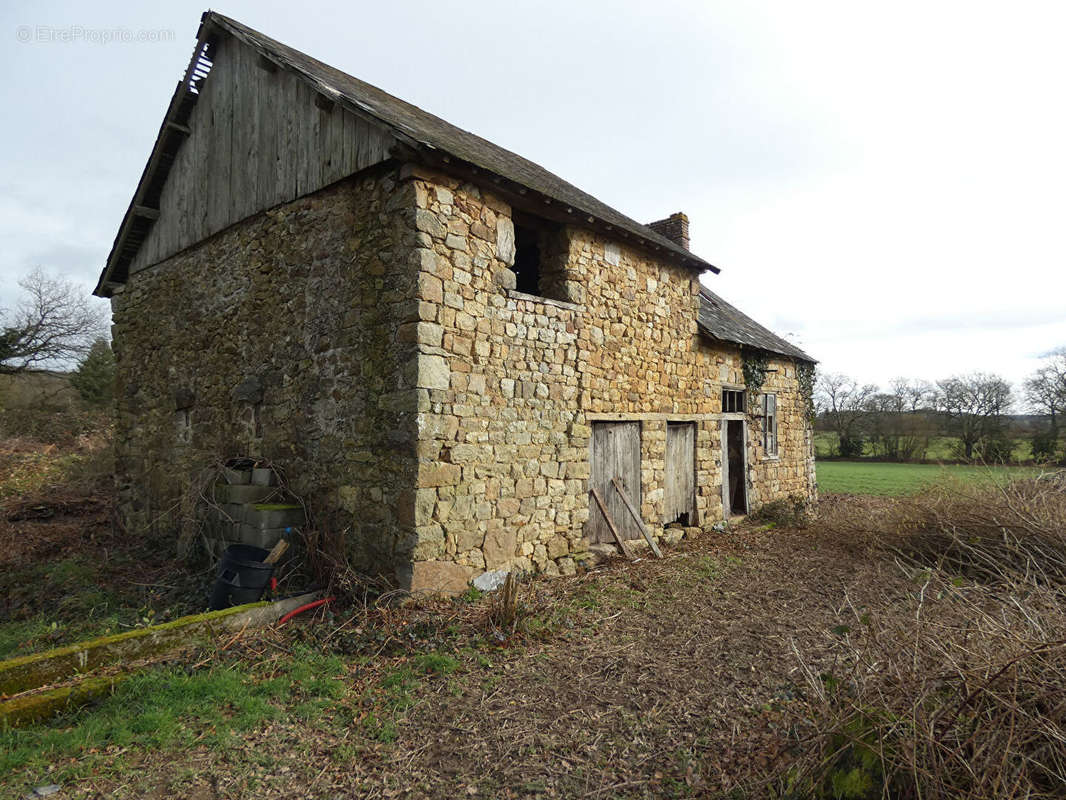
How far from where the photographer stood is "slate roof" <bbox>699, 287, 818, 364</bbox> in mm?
11195

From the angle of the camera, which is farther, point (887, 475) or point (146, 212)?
point (887, 475)

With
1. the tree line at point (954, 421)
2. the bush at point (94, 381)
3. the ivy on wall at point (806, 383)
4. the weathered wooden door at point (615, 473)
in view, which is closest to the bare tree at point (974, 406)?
the tree line at point (954, 421)

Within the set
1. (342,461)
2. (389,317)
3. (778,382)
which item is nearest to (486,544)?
(342,461)

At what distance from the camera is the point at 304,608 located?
5.87 m

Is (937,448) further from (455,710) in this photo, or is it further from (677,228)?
(455,710)

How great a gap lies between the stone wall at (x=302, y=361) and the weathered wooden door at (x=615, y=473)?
3254 mm

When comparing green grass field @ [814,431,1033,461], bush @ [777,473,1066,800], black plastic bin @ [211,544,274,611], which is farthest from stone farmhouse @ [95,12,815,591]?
green grass field @ [814,431,1033,461]

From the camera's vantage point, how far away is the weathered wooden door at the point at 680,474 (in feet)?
32.4

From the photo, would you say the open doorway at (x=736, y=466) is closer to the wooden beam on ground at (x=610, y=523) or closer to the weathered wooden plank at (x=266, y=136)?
the wooden beam on ground at (x=610, y=523)

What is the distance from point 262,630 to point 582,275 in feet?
19.1

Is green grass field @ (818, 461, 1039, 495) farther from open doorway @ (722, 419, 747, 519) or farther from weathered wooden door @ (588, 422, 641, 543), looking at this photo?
weathered wooden door @ (588, 422, 641, 543)

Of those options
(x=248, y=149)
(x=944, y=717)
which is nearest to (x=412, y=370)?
(x=248, y=149)

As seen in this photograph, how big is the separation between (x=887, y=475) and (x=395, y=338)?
2349 centimetres

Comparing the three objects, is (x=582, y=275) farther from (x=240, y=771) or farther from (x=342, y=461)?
(x=240, y=771)
